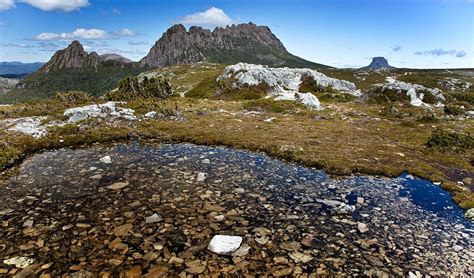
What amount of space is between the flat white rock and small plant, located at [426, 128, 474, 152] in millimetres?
20422

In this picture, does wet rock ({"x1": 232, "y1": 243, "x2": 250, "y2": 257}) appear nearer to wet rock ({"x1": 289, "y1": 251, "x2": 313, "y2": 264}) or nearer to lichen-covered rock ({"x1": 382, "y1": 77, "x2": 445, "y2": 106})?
wet rock ({"x1": 289, "y1": 251, "x2": 313, "y2": 264})

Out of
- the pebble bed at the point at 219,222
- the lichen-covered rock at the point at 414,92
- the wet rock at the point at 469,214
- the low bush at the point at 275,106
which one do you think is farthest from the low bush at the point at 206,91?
the wet rock at the point at 469,214

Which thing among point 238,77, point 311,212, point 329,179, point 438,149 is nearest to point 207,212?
point 311,212

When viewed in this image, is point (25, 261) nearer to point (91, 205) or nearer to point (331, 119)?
point (91, 205)

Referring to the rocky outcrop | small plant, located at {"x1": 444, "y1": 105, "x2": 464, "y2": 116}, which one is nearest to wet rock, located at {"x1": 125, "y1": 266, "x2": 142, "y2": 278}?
small plant, located at {"x1": 444, "y1": 105, "x2": 464, "y2": 116}

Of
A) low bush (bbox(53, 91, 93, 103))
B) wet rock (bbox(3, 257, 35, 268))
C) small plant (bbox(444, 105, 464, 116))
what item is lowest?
small plant (bbox(444, 105, 464, 116))

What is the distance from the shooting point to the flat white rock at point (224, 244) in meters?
9.31

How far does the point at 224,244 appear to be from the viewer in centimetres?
948

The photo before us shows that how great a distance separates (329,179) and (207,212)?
283 inches

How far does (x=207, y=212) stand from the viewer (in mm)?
11883

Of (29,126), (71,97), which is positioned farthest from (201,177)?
(71,97)

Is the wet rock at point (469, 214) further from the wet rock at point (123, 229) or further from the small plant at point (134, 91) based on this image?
the small plant at point (134, 91)

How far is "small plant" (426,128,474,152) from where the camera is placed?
23.9 m

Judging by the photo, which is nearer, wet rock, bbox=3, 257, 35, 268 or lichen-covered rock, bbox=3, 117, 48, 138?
wet rock, bbox=3, 257, 35, 268
